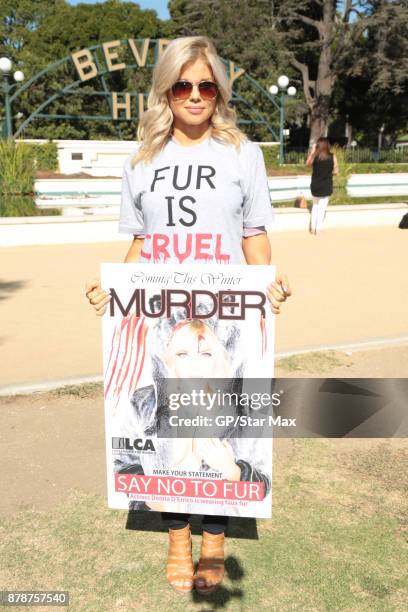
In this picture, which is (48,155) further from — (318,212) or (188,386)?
(188,386)

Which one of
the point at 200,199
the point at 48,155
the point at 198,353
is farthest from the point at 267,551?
the point at 48,155

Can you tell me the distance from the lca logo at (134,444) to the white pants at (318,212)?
10576 mm

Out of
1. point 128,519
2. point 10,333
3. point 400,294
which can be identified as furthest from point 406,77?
point 128,519

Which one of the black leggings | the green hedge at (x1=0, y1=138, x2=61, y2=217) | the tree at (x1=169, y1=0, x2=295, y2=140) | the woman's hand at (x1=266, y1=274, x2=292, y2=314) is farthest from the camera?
the tree at (x1=169, y1=0, x2=295, y2=140)

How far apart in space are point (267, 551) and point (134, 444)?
81cm

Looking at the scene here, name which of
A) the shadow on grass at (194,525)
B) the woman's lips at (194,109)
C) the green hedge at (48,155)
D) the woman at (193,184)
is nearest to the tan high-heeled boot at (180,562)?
the woman at (193,184)

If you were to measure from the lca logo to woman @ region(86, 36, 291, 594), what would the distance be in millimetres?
348

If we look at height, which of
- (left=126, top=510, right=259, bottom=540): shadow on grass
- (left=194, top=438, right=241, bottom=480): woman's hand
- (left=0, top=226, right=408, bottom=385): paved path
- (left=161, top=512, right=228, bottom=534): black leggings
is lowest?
(left=0, top=226, right=408, bottom=385): paved path

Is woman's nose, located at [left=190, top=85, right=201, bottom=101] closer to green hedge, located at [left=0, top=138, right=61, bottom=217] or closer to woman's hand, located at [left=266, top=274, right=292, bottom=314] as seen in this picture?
woman's hand, located at [left=266, top=274, right=292, bottom=314]

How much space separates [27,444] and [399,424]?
2.35 meters

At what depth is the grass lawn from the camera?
2.42 m

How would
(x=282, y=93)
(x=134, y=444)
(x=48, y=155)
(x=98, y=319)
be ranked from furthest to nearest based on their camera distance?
(x=48, y=155) < (x=282, y=93) < (x=98, y=319) < (x=134, y=444)

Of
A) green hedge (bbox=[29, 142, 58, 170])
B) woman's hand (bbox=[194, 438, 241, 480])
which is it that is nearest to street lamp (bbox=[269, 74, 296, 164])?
green hedge (bbox=[29, 142, 58, 170])

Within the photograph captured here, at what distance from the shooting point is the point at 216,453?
244cm
